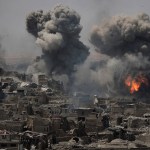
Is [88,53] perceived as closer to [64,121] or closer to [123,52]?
[123,52]

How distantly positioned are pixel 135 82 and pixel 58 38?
17457 mm

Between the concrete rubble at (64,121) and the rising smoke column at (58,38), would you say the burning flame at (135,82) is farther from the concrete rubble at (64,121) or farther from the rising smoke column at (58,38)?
the rising smoke column at (58,38)

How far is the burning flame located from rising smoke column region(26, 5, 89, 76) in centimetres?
1348

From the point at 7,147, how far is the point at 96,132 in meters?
15.1

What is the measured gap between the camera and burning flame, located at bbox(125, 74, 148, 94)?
111387 mm

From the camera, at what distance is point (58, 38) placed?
12106 cm

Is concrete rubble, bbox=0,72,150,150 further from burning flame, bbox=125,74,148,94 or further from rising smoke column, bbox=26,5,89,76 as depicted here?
rising smoke column, bbox=26,5,89,76

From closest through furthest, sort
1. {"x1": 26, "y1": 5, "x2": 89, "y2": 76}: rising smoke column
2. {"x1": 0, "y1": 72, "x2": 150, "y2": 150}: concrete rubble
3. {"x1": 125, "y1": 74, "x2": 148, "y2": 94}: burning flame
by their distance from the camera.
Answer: {"x1": 0, "y1": 72, "x2": 150, "y2": 150}: concrete rubble → {"x1": 125, "y1": 74, "x2": 148, "y2": 94}: burning flame → {"x1": 26, "y1": 5, "x2": 89, "y2": 76}: rising smoke column

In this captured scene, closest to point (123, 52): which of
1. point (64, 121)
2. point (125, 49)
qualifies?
point (125, 49)

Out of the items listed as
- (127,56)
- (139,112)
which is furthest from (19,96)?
(127,56)

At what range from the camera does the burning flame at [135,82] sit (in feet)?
365

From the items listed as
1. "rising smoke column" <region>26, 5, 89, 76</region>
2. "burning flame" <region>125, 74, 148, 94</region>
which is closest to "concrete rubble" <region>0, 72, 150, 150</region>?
"burning flame" <region>125, 74, 148, 94</region>

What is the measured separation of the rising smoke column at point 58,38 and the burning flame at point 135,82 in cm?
1348

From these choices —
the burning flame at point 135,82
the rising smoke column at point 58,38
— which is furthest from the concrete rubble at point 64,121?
the rising smoke column at point 58,38
